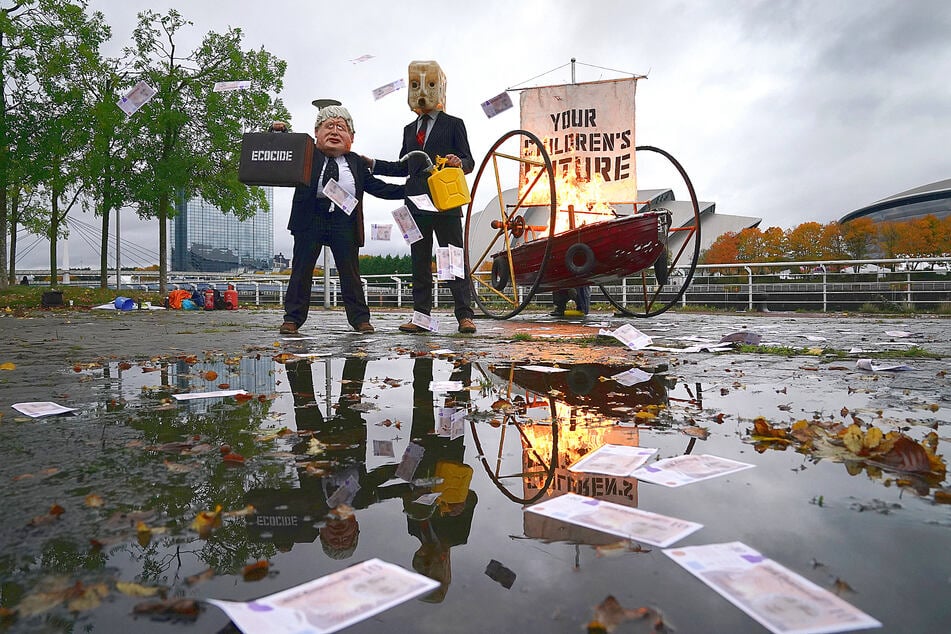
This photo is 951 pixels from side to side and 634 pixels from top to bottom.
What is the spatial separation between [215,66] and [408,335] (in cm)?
1819

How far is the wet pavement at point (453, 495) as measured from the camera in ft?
2.89

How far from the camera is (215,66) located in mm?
19969

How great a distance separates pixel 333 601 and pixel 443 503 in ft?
1.43

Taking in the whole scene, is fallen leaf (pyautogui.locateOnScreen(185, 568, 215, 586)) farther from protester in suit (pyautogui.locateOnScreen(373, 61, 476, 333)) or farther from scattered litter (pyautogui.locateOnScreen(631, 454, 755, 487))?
protester in suit (pyautogui.locateOnScreen(373, 61, 476, 333))

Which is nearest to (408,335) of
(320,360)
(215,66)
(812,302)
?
(320,360)

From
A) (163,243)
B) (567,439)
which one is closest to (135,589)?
(567,439)

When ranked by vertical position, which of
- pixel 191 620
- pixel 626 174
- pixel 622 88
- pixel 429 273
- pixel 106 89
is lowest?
pixel 191 620

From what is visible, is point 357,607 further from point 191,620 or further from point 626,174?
point 626,174

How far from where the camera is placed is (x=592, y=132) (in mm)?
11969

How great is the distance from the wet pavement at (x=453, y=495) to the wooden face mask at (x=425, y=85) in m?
4.18

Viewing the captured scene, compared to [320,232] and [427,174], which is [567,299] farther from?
[320,232]

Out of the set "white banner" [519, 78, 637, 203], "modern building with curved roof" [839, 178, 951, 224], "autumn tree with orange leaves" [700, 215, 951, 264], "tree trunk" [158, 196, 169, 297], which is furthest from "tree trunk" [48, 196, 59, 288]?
"modern building with curved roof" [839, 178, 951, 224]

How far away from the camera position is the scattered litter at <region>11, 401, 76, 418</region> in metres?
2.12

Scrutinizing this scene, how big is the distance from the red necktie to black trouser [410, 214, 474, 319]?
2.60 ft
